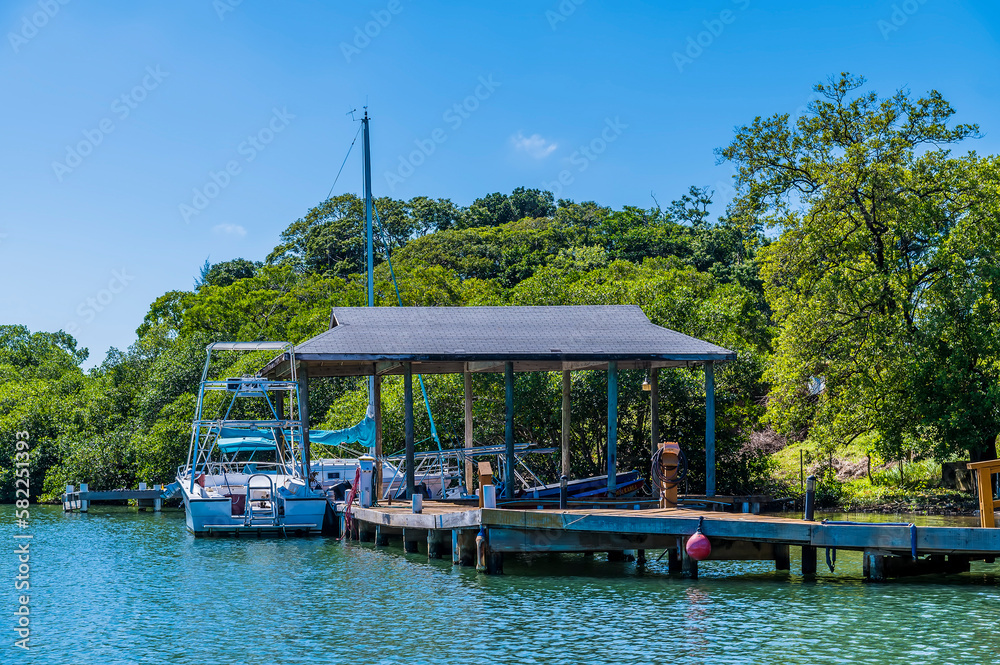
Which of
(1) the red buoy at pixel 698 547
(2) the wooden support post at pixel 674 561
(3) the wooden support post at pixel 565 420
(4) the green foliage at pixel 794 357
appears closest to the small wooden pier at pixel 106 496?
(4) the green foliage at pixel 794 357

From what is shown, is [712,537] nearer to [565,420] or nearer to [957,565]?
[957,565]

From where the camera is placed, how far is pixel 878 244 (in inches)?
1171

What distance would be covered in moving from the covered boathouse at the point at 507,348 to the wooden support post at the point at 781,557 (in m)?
5.82

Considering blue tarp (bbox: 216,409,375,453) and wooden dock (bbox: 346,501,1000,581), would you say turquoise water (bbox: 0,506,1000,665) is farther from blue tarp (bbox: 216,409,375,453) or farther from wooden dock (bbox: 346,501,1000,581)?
blue tarp (bbox: 216,409,375,453)

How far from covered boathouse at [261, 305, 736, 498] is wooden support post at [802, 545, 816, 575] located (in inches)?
248

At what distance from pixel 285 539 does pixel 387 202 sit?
63.1 metres

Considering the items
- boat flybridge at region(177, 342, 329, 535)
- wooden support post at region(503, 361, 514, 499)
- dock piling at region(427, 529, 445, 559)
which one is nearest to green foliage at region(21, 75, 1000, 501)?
boat flybridge at region(177, 342, 329, 535)

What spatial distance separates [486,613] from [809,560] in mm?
5945

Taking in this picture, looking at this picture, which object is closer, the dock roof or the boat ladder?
the dock roof

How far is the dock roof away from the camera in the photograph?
22969 mm

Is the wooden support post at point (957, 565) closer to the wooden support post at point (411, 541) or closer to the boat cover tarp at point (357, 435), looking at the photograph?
the wooden support post at point (411, 541)

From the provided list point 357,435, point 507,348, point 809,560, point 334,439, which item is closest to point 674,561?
point 809,560

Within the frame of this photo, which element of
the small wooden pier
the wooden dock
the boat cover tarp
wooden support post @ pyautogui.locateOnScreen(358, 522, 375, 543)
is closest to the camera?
the wooden dock

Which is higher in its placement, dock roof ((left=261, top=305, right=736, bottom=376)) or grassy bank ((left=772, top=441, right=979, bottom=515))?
dock roof ((left=261, top=305, right=736, bottom=376))
